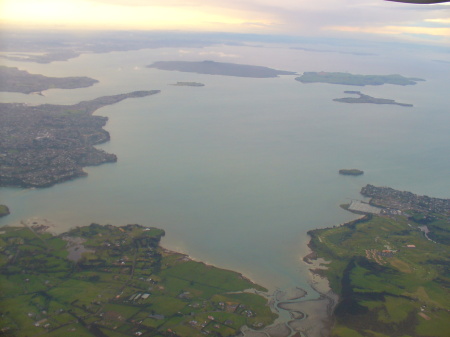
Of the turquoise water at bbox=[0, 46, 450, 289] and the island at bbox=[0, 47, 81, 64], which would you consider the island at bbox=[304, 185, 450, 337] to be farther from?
the island at bbox=[0, 47, 81, 64]

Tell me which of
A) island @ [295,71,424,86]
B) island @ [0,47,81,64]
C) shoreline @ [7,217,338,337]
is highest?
island @ [0,47,81,64]

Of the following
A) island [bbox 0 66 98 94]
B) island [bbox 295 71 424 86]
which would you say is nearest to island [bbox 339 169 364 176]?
island [bbox 0 66 98 94]

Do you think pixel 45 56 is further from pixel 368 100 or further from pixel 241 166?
pixel 241 166

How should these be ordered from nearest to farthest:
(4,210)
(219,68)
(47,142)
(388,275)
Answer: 1. (388,275)
2. (4,210)
3. (47,142)
4. (219,68)

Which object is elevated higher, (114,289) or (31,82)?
(31,82)

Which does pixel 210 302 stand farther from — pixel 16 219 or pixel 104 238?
pixel 16 219

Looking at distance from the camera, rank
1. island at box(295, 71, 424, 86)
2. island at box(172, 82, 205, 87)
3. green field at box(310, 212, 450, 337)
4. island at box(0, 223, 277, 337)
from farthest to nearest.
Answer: island at box(295, 71, 424, 86) → island at box(172, 82, 205, 87) → green field at box(310, 212, 450, 337) → island at box(0, 223, 277, 337)

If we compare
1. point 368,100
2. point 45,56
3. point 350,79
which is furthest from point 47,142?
point 350,79
